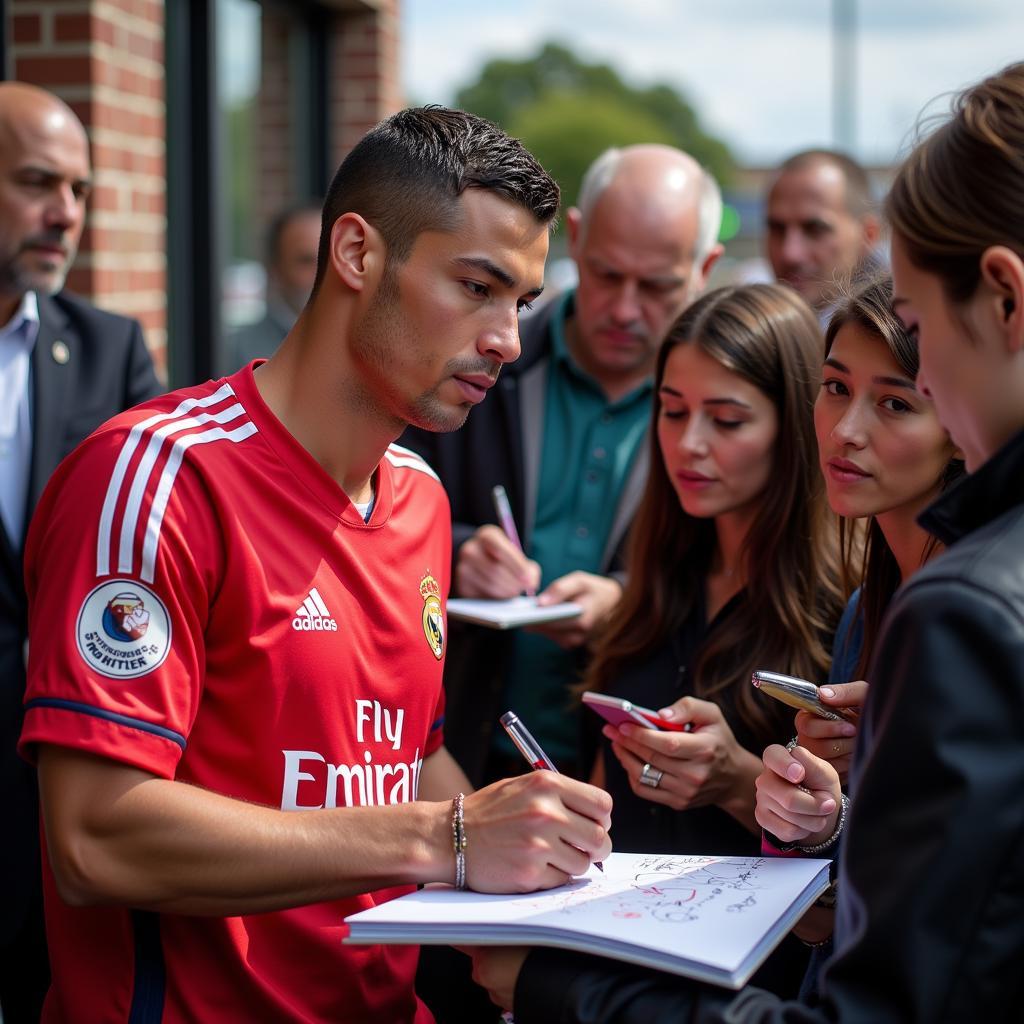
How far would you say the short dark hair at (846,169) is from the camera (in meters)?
5.23

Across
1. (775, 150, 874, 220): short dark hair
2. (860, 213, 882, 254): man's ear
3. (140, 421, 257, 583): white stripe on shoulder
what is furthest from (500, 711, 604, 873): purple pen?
(860, 213, 882, 254): man's ear

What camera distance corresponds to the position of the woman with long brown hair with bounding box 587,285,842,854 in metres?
2.46

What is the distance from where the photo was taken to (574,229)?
3723mm

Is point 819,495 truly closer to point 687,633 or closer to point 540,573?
point 687,633

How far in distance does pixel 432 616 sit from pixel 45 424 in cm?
149

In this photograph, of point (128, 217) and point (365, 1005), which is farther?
point (128, 217)

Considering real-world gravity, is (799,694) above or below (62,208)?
below

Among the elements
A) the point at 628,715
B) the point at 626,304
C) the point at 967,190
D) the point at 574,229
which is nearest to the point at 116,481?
the point at 628,715

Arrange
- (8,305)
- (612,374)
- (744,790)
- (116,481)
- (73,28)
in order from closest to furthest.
→ (116,481)
(744,790)
(8,305)
(612,374)
(73,28)

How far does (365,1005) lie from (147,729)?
572mm

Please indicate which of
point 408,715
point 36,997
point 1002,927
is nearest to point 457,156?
point 408,715

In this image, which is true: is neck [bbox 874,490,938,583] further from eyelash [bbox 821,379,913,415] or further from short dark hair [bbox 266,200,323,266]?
short dark hair [bbox 266,200,323,266]

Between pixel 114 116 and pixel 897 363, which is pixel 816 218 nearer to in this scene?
pixel 114 116

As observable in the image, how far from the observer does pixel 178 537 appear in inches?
63.4
